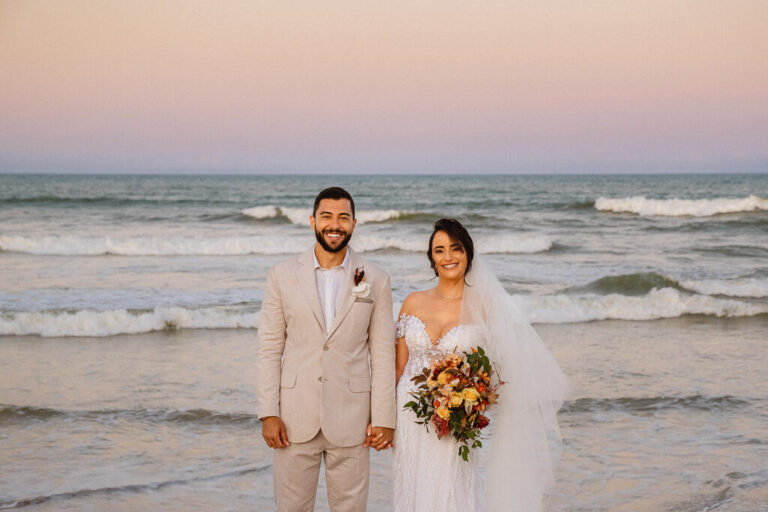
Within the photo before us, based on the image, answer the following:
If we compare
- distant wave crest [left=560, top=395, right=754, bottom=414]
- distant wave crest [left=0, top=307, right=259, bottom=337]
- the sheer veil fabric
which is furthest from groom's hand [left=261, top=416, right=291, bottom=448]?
distant wave crest [left=0, top=307, right=259, bottom=337]

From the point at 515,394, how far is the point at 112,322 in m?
7.19

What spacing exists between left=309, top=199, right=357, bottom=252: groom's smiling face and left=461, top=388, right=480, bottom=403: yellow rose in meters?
0.84

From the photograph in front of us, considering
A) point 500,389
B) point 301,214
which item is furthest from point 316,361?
point 301,214

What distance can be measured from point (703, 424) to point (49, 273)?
11707mm

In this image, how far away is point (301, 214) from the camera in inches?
1041

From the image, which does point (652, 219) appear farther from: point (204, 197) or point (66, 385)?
point (66, 385)

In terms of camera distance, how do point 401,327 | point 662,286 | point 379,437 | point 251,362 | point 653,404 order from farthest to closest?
point 662,286 → point 251,362 → point 653,404 → point 401,327 → point 379,437

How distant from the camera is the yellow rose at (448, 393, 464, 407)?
3.23 m

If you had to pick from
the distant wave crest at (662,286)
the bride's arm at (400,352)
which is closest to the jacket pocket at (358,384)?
the bride's arm at (400,352)

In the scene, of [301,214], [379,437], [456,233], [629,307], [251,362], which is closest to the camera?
[379,437]

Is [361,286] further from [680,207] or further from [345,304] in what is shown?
[680,207]

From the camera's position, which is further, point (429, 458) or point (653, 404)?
point (653, 404)

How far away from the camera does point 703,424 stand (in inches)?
242

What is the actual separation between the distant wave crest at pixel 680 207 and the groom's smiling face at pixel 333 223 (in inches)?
999
